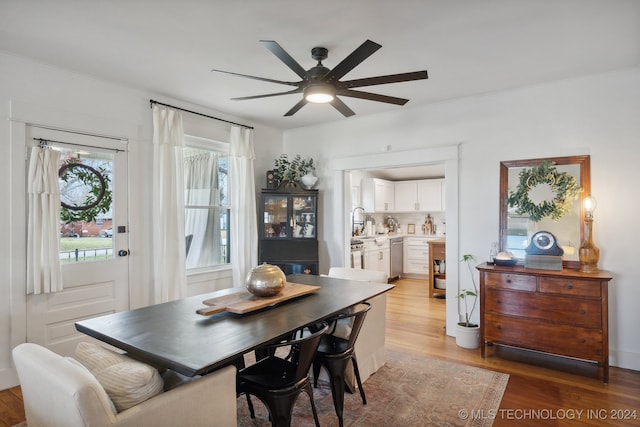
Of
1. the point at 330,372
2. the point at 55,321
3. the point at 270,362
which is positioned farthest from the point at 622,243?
the point at 55,321

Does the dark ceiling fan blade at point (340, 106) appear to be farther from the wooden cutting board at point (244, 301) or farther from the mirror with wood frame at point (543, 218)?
the mirror with wood frame at point (543, 218)

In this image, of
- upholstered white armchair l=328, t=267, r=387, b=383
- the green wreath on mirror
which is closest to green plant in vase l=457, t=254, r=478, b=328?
the green wreath on mirror

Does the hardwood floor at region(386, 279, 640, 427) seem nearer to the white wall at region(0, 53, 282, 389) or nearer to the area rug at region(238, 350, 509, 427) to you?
the area rug at region(238, 350, 509, 427)

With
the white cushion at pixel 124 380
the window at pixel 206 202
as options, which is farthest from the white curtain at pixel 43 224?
the white cushion at pixel 124 380

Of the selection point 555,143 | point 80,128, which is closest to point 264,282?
point 80,128

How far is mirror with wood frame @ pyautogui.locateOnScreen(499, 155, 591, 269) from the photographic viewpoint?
331cm

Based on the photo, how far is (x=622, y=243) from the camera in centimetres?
315

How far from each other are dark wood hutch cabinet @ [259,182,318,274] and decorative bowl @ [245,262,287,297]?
234 cm

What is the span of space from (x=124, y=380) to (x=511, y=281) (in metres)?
3.12

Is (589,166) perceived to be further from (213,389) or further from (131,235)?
(131,235)

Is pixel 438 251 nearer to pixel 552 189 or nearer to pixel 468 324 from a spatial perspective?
pixel 468 324

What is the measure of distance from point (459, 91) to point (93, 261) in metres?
3.97

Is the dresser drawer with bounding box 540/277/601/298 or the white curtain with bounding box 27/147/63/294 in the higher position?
the white curtain with bounding box 27/147/63/294

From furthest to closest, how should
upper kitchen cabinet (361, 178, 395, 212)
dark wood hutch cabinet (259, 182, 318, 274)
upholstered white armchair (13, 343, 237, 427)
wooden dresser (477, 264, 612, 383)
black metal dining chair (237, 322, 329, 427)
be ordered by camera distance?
1. upper kitchen cabinet (361, 178, 395, 212)
2. dark wood hutch cabinet (259, 182, 318, 274)
3. wooden dresser (477, 264, 612, 383)
4. black metal dining chair (237, 322, 329, 427)
5. upholstered white armchair (13, 343, 237, 427)
